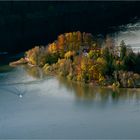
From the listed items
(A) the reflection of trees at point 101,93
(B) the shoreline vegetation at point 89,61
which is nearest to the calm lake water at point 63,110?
(A) the reflection of trees at point 101,93

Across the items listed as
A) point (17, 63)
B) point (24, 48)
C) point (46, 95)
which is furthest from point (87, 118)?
point (24, 48)

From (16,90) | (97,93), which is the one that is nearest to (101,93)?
(97,93)

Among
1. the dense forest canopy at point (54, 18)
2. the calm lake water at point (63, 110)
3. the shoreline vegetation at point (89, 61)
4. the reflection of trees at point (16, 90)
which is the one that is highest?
the dense forest canopy at point (54, 18)

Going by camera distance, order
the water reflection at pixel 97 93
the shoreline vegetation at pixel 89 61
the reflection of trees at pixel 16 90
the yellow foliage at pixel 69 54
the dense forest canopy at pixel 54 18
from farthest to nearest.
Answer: the dense forest canopy at pixel 54 18 → the yellow foliage at pixel 69 54 → the shoreline vegetation at pixel 89 61 → the reflection of trees at pixel 16 90 → the water reflection at pixel 97 93

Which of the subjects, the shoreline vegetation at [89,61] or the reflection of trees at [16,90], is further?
the shoreline vegetation at [89,61]

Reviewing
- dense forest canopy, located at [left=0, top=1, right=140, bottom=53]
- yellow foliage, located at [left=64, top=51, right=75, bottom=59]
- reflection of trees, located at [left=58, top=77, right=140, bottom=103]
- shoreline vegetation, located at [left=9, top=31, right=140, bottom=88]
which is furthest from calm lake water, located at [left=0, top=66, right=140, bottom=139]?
dense forest canopy, located at [left=0, top=1, right=140, bottom=53]

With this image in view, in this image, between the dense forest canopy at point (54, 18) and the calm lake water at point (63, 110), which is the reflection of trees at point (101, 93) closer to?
the calm lake water at point (63, 110)

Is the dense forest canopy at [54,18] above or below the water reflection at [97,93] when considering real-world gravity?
above

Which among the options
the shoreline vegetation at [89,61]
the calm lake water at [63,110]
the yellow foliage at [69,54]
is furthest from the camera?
the yellow foliage at [69,54]
